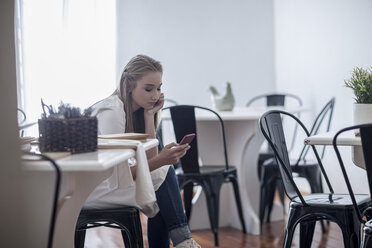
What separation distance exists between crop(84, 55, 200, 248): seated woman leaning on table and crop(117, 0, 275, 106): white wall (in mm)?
2281

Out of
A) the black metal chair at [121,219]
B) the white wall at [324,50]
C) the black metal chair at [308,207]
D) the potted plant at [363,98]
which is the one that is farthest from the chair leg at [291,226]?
the white wall at [324,50]

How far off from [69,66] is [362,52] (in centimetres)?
178

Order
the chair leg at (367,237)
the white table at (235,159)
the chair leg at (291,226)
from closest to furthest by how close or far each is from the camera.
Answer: the chair leg at (367,237)
the chair leg at (291,226)
the white table at (235,159)

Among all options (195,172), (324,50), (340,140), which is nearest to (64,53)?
(195,172)

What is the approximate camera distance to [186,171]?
10.8ft

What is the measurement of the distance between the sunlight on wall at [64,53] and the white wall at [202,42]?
1.28ft

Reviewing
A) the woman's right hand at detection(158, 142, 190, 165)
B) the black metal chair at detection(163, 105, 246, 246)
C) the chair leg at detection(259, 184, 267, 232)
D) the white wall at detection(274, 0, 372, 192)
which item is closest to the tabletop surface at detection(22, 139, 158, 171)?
the woman's right hand at detection(158, 142, 190, 165)

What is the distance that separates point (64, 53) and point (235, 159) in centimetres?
119

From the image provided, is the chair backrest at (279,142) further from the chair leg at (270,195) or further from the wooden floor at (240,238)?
the chair leg at (270,195)

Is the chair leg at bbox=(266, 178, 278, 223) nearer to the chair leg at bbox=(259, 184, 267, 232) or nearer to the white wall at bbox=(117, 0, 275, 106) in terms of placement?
the chair leg at bbox=(259, 184, 267, 232)

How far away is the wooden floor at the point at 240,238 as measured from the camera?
10.6 feet

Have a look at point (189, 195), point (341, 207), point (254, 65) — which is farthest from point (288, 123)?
point (341, 207)

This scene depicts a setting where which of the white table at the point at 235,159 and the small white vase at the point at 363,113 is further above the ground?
the small white vase at the point at 363,113

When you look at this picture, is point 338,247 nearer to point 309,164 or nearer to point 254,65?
point 309,164
